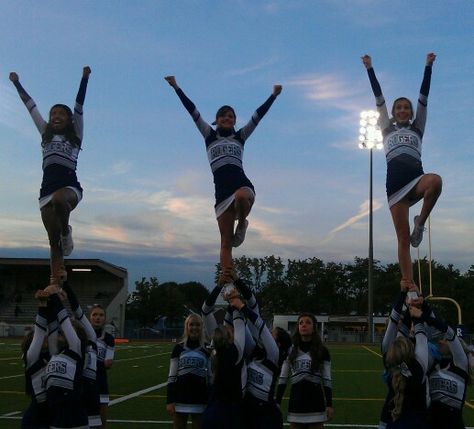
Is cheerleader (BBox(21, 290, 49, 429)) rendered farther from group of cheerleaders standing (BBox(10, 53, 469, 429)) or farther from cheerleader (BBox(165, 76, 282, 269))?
cheerleader (BBox(165, 76, 282, 269))

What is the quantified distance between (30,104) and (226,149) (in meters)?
2.06

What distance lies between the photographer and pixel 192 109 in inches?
257

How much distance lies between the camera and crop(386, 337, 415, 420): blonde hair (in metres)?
4.93

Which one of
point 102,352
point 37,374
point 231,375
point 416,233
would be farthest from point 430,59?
point 102,352

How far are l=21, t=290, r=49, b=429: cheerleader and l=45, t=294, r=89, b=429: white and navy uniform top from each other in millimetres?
111

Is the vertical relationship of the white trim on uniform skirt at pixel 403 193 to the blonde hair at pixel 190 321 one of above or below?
above

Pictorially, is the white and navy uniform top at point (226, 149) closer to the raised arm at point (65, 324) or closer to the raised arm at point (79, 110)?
the raised arm at point (79, 110)

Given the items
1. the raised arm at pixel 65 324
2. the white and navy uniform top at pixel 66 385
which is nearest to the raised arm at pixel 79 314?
the raised arm at pixel 65 324

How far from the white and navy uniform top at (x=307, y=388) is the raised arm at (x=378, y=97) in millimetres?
2290

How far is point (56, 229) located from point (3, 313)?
5083 cm

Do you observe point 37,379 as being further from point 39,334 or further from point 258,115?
point 258,115

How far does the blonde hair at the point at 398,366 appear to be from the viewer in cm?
493

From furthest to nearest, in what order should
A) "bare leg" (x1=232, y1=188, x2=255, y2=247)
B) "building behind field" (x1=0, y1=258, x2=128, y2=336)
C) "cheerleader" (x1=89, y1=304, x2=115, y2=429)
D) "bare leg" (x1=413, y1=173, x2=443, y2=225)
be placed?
"building behind field" (x1=0, y1=258, x2=128, y2=336) → "cheerleader" (x1=89, y1=304, x2=115, y2=429) → "bare leg" (x1=232, y1=188, x2=255, y2=247) → "bare leg" (x1=413, y1=173, x2=443, y2=225)

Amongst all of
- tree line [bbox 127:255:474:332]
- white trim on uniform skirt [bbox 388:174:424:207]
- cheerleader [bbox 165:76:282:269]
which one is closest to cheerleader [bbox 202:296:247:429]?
cheerleader [bbox 165:76:282:269]
